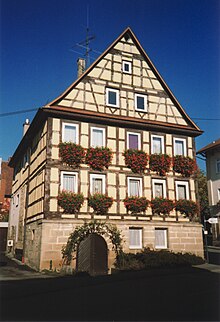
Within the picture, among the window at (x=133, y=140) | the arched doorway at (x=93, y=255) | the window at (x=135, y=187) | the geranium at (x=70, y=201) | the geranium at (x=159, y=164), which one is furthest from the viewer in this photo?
the window at (x=133, y=140)

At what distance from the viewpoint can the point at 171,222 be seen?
19.4 meters

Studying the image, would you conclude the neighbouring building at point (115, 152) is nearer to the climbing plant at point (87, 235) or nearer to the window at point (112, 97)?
the window at point (112, 97)

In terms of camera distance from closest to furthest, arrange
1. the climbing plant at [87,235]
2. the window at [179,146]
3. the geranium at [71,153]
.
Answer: the climbing plant at [87,235], the geranium at [71,153], the window at [179,146]

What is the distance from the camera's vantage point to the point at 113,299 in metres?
9.51

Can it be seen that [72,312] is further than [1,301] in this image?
No

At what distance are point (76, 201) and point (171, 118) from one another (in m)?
8.41

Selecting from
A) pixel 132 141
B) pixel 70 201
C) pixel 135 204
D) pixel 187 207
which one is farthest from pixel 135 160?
pixel 70 201

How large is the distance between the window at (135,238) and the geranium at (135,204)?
105cm

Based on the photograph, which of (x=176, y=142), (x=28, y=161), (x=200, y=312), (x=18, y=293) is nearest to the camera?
(x=200, y=312)

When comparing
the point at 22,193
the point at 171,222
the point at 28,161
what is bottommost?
the point at 171,222

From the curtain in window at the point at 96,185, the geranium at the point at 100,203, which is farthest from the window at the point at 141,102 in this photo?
the geranium at the point at 100,203

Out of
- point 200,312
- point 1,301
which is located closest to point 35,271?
point 1,301

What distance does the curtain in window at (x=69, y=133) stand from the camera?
1811 centimetres

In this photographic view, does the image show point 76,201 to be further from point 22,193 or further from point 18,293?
point 22,193
